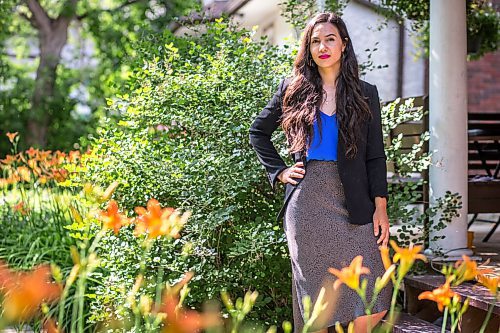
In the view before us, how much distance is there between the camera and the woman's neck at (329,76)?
282 cm

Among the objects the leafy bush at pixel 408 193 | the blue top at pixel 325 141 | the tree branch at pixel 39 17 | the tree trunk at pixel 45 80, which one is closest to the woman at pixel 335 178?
the blue top at pixel 325 141

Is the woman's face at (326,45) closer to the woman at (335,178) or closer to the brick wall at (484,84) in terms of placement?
the woman at (335,178)

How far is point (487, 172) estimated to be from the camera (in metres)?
5.96

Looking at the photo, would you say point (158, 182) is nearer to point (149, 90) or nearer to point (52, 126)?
point (149, 90)

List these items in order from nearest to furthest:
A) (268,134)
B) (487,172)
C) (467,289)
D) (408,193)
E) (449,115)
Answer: (268,134) < (467,289) < (408,193) < (449,115) < (487,172)

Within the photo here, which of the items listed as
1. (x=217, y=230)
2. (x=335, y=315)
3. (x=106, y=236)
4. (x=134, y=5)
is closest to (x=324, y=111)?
(x=335, y=315)

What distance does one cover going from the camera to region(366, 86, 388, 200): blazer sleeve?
2.76 metres

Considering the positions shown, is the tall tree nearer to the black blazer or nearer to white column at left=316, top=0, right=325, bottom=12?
white column at left=316, top=0, right=325, bottom=12

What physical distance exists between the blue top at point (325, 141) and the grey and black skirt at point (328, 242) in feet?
0.08

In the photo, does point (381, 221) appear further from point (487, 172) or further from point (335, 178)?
point (487, 172)

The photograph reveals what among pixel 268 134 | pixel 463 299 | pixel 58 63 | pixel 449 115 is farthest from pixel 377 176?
pixel 58 63

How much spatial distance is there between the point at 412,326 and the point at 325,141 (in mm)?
1156

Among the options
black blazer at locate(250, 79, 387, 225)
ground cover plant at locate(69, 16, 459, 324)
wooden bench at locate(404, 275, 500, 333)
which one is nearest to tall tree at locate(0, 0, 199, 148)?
ground cover plant at locate(69, 16, 459, 324)

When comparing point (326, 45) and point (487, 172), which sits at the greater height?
point (326, 45)
